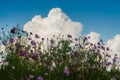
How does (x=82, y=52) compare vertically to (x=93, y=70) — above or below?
above

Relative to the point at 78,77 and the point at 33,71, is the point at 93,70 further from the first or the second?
the point at 33,71

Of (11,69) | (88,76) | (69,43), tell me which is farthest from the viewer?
(69,43)

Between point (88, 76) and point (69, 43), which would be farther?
point (69, 43)

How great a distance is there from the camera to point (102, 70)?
9.66m

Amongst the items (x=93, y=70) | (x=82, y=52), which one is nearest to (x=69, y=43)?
(x=82, y=52)

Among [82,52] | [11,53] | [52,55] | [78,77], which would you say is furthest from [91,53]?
[11,53]

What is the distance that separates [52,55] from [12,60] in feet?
6.25

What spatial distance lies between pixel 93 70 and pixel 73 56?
720 mm

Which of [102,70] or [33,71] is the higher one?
[102,70]

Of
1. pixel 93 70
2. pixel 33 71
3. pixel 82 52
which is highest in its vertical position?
→ pixel 82 52

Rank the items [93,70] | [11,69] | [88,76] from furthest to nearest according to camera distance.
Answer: [93,70] → [88,76] → [11,69]

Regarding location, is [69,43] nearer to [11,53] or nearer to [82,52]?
[82,52]

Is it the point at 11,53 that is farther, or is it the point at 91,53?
the point at 91,53

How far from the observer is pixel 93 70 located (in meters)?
9.48
